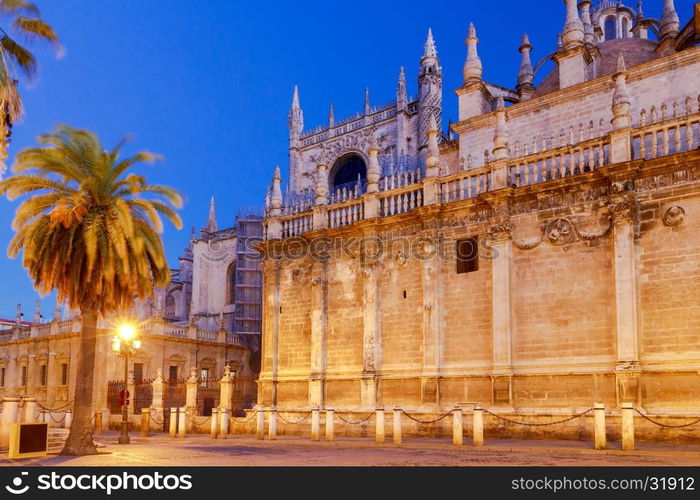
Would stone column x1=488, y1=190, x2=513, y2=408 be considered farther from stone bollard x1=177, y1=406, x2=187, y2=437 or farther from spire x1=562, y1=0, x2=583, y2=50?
stone bollard x1=177, y1=406, x2=187, y2=437

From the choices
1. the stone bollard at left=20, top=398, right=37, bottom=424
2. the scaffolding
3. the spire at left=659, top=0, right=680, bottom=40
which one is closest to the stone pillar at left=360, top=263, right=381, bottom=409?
the stone bollard at left=20, top=398, right=37, bottom=424

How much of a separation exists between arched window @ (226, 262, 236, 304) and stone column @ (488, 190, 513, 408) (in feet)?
103

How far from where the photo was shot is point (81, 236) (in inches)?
693

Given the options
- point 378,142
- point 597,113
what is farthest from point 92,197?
point 378,142

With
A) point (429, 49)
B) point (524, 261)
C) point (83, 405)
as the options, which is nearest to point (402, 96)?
point (429, 49)

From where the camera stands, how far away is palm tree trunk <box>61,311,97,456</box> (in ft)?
57.0

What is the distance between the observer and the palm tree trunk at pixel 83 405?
57.0ft

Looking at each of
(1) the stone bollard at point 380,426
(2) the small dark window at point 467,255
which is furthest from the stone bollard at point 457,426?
(2) the small dark window at point 467,255

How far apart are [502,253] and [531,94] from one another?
9633 millimetres

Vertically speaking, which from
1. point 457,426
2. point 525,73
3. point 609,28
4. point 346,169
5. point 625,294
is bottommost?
point 457,426

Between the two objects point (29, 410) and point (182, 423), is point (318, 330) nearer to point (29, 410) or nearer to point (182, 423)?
point (182, 423)

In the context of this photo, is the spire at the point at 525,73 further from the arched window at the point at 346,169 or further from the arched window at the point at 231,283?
the arched window at the point at 231,283

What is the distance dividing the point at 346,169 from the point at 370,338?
94.6ft

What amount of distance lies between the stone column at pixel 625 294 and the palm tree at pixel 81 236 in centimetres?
1198
